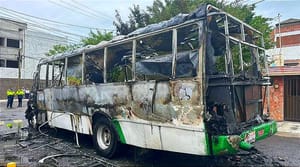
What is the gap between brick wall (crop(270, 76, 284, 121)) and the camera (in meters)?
12.0

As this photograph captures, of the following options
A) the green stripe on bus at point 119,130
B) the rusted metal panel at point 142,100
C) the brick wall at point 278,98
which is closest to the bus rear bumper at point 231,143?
the rusted metal panel at point 142,100

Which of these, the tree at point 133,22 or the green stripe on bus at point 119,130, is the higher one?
the tree at point 133,22

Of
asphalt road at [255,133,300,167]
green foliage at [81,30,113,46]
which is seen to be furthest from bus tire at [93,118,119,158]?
green foliage at [81,30,113,46]

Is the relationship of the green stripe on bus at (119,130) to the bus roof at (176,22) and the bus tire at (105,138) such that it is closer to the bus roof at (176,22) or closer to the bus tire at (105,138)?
the bus tire at (105,138)

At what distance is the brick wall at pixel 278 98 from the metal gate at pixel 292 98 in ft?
0.48

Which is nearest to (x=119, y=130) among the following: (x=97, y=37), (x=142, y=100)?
(x=142, y=100)

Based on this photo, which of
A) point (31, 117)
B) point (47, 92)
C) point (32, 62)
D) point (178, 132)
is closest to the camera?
point (178, 132)

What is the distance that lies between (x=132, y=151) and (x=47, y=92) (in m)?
3.73

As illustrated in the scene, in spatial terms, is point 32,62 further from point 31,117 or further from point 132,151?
point 132,151

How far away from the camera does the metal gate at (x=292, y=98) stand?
11719 mm

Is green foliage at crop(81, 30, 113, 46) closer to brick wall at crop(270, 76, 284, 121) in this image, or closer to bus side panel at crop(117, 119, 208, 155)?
brick wall at crop(270, 76, 284, 121)

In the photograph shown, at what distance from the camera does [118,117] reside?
5566 millimetres

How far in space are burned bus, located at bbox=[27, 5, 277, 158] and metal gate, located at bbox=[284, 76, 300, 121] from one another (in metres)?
6.63

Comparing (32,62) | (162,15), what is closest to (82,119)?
(162,15)
